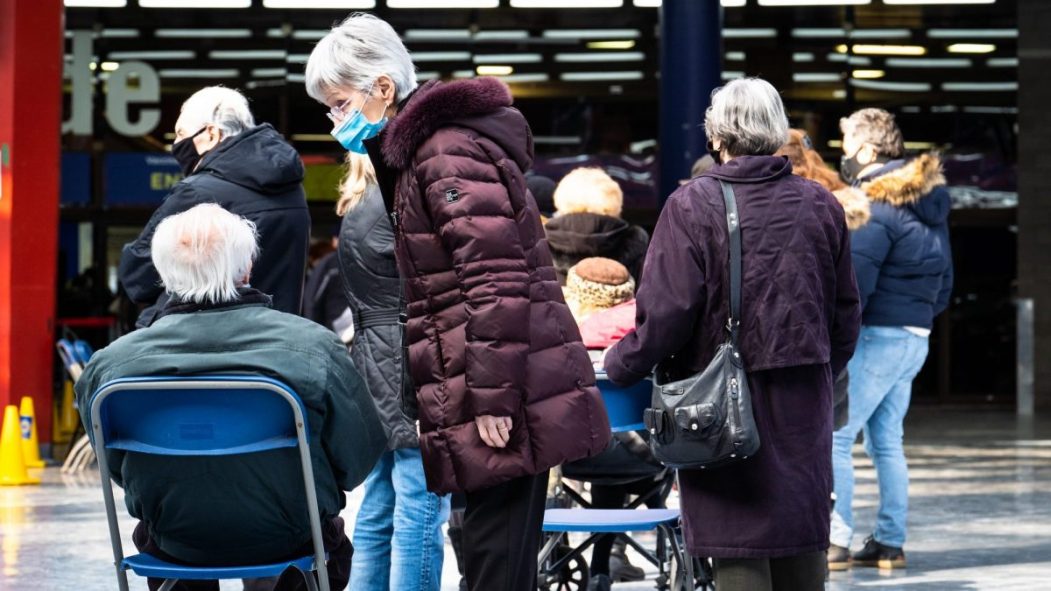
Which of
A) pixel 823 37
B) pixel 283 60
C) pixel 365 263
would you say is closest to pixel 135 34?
pixel 283 60

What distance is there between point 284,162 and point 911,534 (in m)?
4.29

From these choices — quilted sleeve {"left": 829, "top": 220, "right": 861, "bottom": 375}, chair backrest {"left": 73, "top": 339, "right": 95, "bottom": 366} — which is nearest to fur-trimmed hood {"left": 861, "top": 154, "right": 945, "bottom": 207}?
quilted sleeve {"left": 829, "top": 220, "right": 861, "bottom": 375}

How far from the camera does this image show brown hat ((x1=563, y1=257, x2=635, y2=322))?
19.6ft

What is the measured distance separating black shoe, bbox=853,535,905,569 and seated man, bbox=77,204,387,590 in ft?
11.7

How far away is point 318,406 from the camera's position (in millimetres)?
3996

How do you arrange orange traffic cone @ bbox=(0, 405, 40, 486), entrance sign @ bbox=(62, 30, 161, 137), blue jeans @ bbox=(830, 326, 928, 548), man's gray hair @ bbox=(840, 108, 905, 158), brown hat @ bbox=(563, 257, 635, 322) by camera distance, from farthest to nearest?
1. entrance sign @ bbox=(62, 30, 161, 137)
2. orange traffic cone @ bbox=(0, 405, 40, 486)
3. man's gray hair @ bbox=(840, 108, 905, 158)
4. blue jeans @ bbox=(830, 326, 928, 548)
5. brown hat @ bbox=(563, 257, 635, 322)

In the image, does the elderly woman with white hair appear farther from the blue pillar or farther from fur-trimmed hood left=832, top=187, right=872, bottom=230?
the blue pillar

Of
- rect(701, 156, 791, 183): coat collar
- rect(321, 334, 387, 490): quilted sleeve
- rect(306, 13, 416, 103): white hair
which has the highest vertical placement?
rect(306, 13, 416, 103): white hair

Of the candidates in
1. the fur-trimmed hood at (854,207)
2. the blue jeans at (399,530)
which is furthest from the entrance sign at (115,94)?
the blue jeans at (399,530)

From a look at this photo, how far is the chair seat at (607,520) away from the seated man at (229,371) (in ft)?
3.64

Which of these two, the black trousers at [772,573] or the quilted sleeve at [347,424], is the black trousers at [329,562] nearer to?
the quilted sleeve at [347,424]

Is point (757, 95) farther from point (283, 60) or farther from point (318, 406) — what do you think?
point (283, 60)

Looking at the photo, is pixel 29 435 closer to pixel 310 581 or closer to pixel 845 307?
pixel 310 581

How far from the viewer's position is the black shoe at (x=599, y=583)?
6082mm
